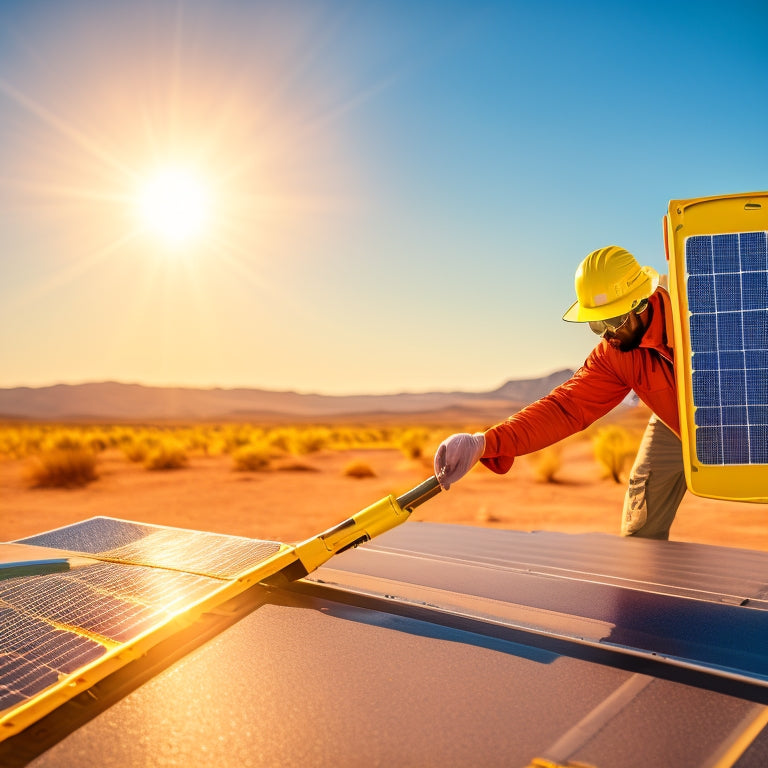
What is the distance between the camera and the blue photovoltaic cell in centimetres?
320

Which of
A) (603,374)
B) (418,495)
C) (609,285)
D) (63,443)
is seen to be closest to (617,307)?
(609,285)

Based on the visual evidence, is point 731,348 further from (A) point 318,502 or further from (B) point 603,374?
(A) point 318,502

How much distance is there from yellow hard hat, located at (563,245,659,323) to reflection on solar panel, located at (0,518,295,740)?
6.61 feet

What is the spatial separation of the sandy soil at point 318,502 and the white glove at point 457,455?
5.49 m

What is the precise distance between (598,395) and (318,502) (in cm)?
1077

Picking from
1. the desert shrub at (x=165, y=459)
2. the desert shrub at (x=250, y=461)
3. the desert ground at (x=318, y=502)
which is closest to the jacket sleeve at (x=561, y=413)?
the desert ground at (x=318, y=502)

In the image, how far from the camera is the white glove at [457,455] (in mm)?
3801

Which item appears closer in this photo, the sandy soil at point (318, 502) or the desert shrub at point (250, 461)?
the sandy soil at point (318, 502)

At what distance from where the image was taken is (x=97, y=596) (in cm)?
269

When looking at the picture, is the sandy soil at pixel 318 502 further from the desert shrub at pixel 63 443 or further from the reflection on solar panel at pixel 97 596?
the reflection on solar panel at pixel 97 596

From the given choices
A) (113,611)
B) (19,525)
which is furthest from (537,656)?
(19,525)

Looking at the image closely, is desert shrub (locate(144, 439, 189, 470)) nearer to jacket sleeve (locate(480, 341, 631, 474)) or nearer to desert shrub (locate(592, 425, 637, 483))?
desert shrub (locate(592, 425, 637, 483))

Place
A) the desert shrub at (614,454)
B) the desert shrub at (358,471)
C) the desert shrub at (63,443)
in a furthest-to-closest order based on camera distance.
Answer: the desert shrub at (63,443), the desert shrub at (358,471), the desert shrub at (614,454)

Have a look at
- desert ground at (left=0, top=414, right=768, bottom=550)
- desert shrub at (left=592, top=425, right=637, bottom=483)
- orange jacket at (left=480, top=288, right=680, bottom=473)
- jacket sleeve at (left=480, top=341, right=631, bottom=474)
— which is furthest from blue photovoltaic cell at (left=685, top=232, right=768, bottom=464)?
desert shrub at (left=592, top=425, right=637, bottom=483)
